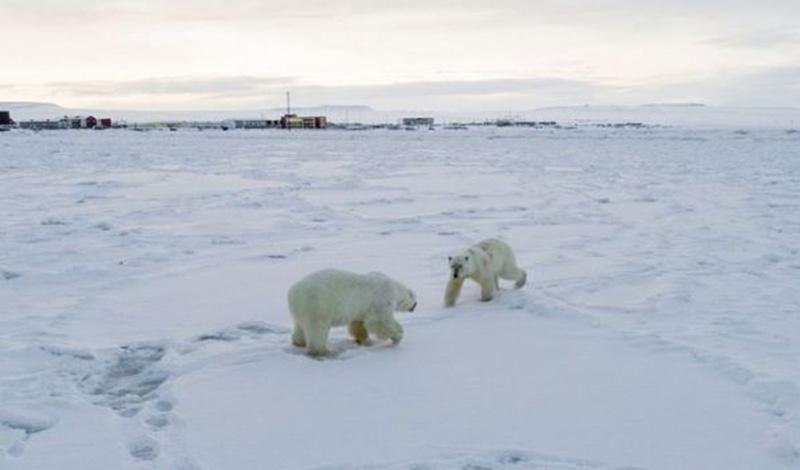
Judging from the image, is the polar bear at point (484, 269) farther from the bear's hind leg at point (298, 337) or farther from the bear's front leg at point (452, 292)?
the bear's hind leg at point (298, 337)

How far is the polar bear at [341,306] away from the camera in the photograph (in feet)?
17.9

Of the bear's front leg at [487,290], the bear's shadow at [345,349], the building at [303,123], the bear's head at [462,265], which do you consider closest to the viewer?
the bear's shadow at [345,349]

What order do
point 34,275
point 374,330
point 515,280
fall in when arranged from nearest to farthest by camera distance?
point 374,330 → point 515,280 → point 34,275

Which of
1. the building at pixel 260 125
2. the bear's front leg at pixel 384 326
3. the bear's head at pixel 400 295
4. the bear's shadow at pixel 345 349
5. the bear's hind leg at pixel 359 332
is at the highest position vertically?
the building at pixel 260 125

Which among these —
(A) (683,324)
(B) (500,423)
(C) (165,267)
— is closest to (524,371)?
(B) (500,423)

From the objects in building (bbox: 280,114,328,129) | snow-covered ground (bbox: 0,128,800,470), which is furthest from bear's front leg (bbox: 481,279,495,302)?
building (bbox: 280,114,328,129)

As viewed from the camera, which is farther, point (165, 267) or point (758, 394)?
point (165, 267)

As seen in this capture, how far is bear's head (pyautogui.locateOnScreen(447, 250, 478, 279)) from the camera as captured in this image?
22.3 ft

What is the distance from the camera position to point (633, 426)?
4324 millimetres

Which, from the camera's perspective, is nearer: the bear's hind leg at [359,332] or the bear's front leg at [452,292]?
the bear's hind leg at [359,332]

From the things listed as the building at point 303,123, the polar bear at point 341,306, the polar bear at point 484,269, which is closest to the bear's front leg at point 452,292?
the polar bear at point 484,269

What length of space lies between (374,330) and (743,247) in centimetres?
636

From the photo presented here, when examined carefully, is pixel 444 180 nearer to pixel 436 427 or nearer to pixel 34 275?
pixel 34 275

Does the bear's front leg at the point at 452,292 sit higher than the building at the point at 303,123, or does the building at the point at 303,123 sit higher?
the building at the point at 303,123
